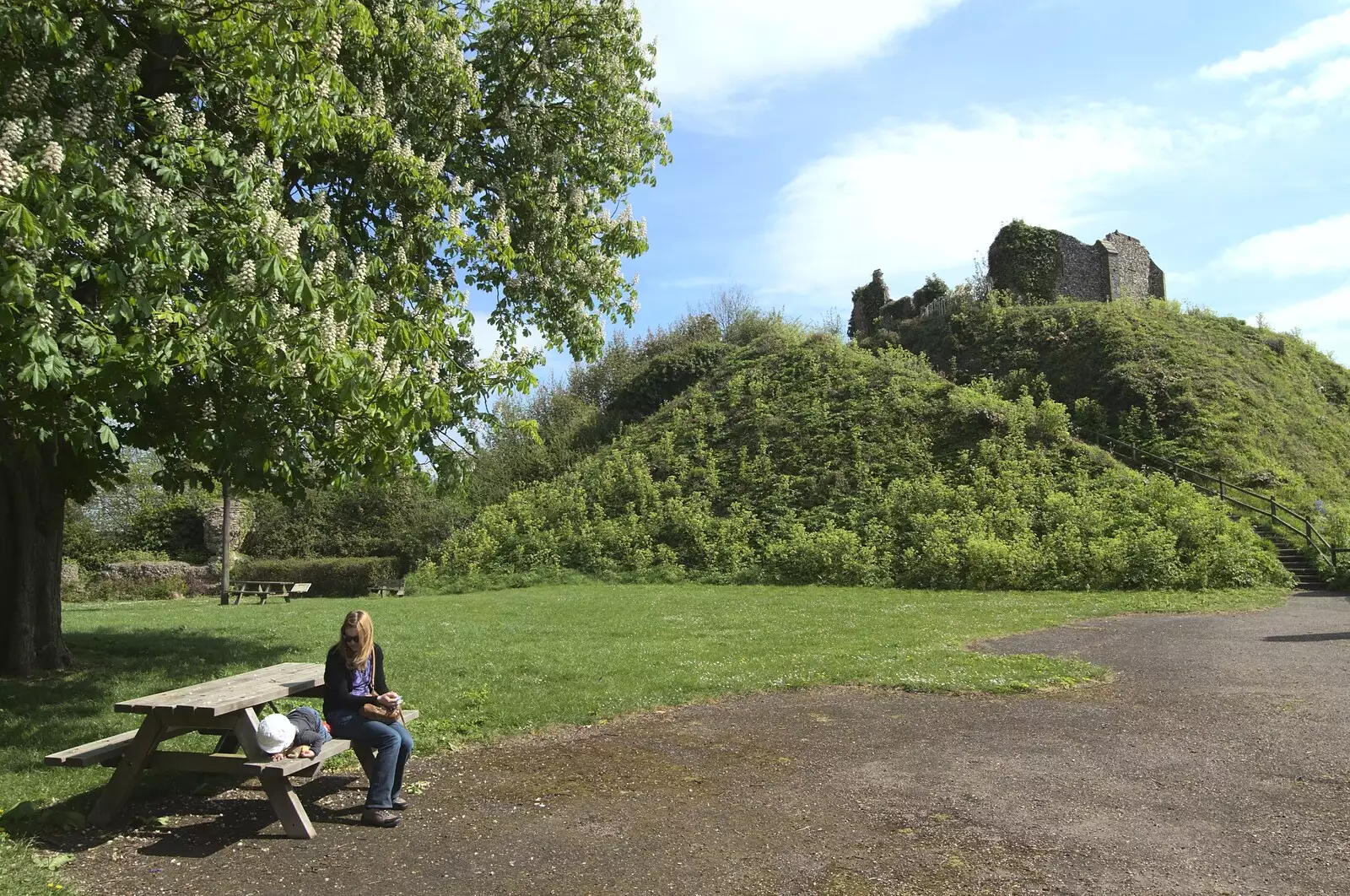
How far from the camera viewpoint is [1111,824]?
5500mm

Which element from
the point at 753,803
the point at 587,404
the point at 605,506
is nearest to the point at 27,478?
the point at 753,803

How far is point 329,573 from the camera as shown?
3234cm

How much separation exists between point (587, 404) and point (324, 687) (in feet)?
118

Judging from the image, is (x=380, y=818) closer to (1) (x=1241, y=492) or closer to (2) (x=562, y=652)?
(2) (x=562, y=652)

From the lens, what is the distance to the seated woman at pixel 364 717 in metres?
5.74

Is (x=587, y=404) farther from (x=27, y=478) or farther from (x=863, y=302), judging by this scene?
(x=27, y=478)

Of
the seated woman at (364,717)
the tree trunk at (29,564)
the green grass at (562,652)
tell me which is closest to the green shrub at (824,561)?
the green grass at (562,652)

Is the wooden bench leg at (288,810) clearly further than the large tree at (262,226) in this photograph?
No

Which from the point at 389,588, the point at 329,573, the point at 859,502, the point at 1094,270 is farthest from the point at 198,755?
the point at 1094,270

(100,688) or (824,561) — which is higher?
(824,561)

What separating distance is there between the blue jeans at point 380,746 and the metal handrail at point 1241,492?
862 inches

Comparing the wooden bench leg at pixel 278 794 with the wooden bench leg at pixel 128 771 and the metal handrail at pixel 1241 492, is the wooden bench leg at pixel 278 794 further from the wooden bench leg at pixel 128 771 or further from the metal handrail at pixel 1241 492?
the metal handrail at pixel 1241 492

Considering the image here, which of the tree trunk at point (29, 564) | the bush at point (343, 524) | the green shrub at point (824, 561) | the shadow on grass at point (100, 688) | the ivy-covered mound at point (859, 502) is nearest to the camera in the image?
the shadow on grass at point (100, 688)

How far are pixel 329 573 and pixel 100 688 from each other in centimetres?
2416
